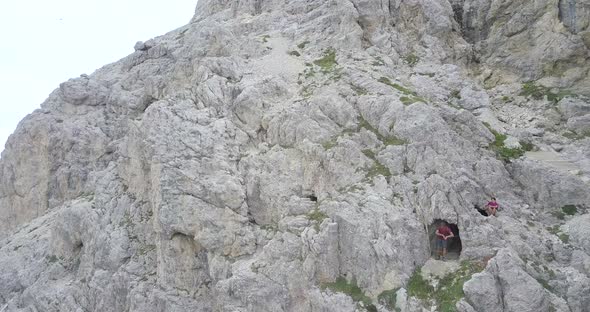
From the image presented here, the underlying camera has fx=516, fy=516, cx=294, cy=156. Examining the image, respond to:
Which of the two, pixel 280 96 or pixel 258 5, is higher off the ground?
pixel 258 5

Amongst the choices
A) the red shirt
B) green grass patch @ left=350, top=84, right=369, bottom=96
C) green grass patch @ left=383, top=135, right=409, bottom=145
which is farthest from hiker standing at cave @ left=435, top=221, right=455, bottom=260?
green grass patch @ left=350, top=84, right=369, bottom=96

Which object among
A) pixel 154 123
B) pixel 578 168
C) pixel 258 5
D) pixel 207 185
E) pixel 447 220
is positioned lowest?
pixel 578 168

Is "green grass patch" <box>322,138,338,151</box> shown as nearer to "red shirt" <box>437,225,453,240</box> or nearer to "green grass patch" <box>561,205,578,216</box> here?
"red shirt" <box>437,225,453,240</box>

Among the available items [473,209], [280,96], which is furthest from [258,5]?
[473,209]

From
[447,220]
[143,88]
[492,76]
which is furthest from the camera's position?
[143,88]

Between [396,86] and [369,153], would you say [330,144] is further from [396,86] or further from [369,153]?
[396,86]

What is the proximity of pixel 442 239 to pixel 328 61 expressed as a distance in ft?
48.2

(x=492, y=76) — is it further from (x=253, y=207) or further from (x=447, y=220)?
(x=253, y=207)

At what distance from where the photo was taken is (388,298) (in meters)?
20.5

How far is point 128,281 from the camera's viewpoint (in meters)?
26.5

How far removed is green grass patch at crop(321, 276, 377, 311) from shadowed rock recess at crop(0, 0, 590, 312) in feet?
0.25

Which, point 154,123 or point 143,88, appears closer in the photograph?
point 154,123

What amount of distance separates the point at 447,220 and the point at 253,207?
940 centimetres

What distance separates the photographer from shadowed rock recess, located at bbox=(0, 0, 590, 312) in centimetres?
2147
